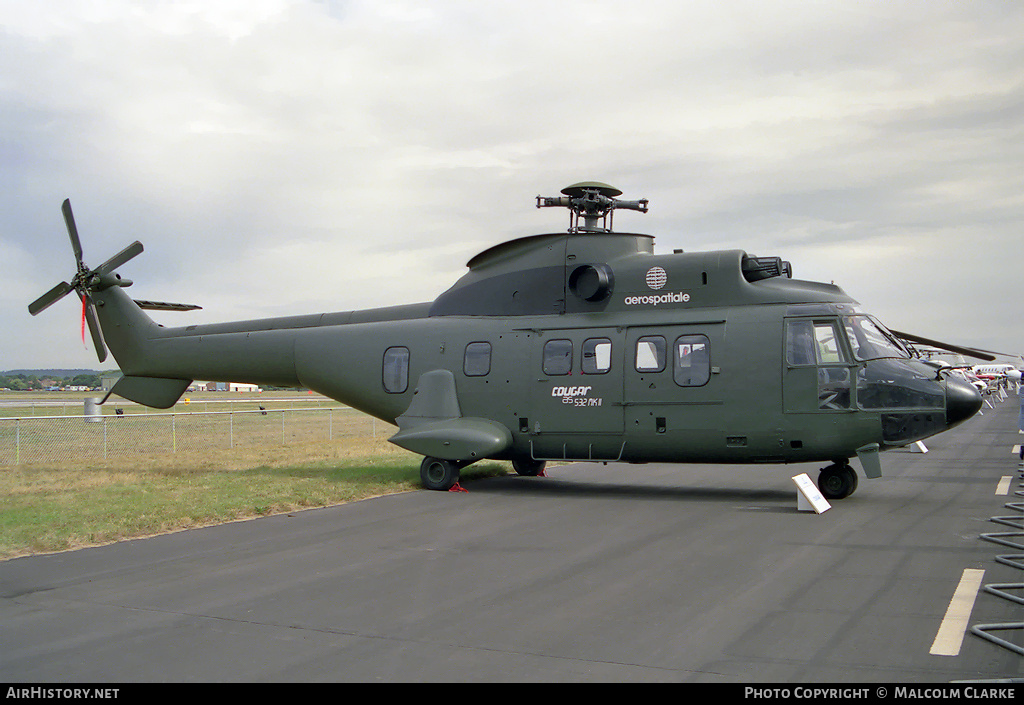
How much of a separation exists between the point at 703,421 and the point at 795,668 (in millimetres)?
8506

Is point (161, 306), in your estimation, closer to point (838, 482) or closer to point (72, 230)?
point (72, 230)

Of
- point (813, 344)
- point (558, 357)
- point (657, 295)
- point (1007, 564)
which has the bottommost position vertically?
point (1007, 564)

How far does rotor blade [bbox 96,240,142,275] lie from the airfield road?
32.3 ft

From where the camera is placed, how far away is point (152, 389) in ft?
62.3

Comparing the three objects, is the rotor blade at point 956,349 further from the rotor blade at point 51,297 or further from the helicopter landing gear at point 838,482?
the rotor blade at point 51,297

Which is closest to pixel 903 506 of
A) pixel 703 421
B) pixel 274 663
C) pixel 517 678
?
pixel 703 421

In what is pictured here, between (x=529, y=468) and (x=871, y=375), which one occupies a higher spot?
(x=871, y=375)

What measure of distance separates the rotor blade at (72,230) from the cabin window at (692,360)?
1359cm

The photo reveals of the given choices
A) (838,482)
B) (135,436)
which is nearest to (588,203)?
(838,482)

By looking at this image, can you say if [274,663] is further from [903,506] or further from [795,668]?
[903,506]

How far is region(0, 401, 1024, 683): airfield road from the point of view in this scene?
5.39 m

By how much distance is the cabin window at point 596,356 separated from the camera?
14.4 metres

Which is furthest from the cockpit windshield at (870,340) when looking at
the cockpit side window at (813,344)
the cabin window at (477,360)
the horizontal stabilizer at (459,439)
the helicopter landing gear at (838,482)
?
the cabin window at (477,360)

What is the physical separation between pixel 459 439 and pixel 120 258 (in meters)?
9.79
